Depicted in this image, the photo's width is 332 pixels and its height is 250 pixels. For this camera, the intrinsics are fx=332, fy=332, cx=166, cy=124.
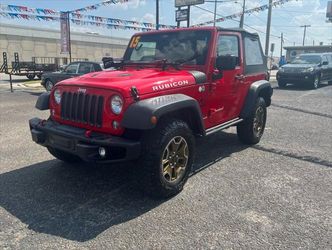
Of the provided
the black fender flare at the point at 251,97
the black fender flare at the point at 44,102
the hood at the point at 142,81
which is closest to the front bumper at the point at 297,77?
the black fender flare at the point at 251,97

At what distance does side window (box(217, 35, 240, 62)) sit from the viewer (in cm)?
483

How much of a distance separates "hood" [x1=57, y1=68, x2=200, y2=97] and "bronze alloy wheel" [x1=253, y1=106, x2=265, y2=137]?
7.13ft

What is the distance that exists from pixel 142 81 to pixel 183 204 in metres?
1.46

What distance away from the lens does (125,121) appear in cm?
337

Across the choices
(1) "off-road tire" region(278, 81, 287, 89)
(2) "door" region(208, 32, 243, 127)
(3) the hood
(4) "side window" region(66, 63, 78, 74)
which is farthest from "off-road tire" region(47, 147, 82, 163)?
(1) "off-road tire" region(278, 81, 287, 89)

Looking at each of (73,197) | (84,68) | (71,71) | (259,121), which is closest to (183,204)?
(73,197)

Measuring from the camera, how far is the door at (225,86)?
15.6 feet

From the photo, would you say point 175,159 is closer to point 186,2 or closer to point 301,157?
point 301,157

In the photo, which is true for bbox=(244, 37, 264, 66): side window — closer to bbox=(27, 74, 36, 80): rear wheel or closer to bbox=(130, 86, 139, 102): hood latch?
bbox=(130, 86, 139, 102): hood latch

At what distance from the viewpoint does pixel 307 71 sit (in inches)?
623

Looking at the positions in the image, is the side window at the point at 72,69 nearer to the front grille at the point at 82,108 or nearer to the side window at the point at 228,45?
the side window at the point at 228,45

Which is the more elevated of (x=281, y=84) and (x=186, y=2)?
(x=186, y=2)

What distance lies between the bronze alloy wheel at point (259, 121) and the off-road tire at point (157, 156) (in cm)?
256

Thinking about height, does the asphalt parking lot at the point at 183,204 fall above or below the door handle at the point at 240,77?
below
